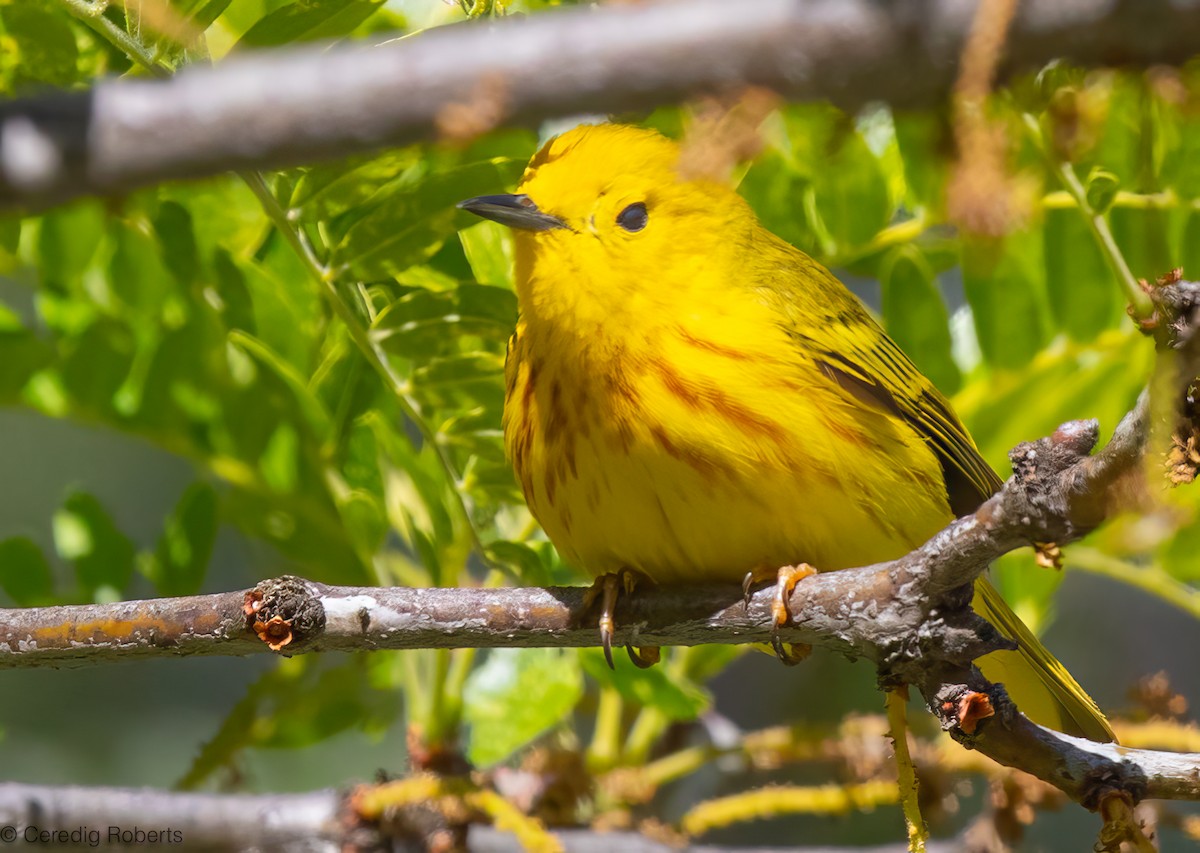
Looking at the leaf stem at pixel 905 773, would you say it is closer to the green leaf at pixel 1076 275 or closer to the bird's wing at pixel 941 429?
the bird's wing at pixel 941 429

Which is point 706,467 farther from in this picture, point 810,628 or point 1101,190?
point 1101,190

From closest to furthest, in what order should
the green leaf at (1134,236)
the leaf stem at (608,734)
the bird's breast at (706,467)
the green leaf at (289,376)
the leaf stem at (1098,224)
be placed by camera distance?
the leaf stem at (1098,224), the bird's breast at (706,467), the green leaf at (289,376), the green leaf at (1134,236), the leaf stem at (608,734)

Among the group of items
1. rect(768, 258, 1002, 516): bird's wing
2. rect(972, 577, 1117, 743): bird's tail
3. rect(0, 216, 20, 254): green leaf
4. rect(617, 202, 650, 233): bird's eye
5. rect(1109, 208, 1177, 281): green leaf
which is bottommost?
rect(972, 577, 1117, 743): bird's tail

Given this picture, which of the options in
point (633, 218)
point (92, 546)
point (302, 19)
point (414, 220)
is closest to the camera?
point (302, 19)

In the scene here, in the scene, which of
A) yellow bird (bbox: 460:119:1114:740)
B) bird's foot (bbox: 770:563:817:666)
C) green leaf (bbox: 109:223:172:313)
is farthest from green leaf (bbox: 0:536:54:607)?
bird's foot (bbox: 770:563:817:666)

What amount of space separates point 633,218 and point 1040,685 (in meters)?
1.37

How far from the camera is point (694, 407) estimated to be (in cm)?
253

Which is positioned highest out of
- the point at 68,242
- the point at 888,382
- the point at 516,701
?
the point at 68,242

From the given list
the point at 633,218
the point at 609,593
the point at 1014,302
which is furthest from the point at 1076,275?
the point at 609,593

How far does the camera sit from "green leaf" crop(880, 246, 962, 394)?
309 cm

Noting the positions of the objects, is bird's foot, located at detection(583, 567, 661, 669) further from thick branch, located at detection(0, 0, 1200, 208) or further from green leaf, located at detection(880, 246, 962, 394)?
thick branch, located at detection(0, 0, 1200, 208)

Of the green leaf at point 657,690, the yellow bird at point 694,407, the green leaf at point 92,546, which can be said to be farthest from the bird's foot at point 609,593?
the green leaf at point 92,546

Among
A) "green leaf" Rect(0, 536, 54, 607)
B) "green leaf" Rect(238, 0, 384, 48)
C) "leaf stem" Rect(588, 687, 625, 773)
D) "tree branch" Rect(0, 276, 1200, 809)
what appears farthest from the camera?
"leaf stem" Rect(588, 687, 625, 773)

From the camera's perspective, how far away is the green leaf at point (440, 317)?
8.83 ft
